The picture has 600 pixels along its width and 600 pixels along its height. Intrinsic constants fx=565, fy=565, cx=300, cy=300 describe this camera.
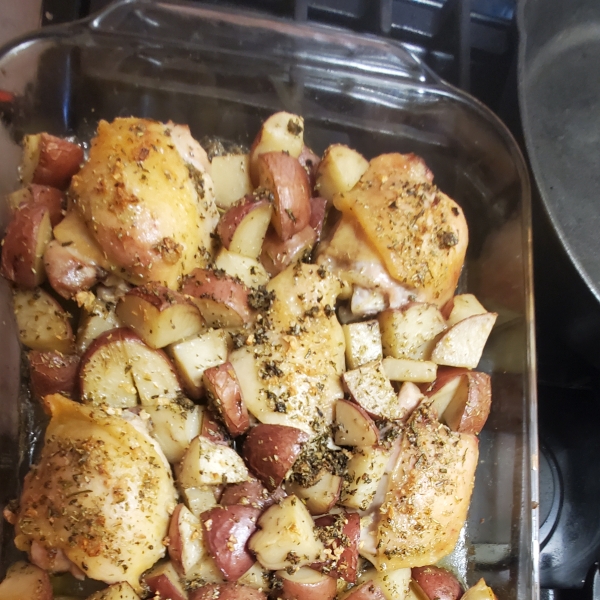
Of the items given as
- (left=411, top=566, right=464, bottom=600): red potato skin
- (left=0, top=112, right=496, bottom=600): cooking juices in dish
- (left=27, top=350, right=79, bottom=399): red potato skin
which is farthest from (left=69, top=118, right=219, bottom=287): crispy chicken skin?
(left=411, top=566, right=464, bottom=600): red potato skin

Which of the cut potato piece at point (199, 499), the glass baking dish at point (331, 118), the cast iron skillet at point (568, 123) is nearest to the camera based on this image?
the cut potato piece at point (199, 499)

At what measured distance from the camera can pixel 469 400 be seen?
1.38 meters

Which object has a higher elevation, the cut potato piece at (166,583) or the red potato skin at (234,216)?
the red potato skin at (234,216)

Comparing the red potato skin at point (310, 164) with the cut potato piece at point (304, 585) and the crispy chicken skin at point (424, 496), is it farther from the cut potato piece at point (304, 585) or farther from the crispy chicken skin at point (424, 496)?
the cut potato piece at point (304, 585)

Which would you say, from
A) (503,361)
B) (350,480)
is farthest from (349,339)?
(503,361)

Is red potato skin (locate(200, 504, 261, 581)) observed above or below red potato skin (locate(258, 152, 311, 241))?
below

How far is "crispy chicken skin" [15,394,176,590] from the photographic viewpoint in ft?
3.62

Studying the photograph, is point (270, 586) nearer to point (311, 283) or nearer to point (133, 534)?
point (133, 534)

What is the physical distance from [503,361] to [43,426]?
1.22m

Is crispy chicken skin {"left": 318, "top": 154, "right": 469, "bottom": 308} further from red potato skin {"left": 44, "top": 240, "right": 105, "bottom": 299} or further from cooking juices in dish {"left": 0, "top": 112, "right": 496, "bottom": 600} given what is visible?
red potato skin {"left": 44, "top": 240, "right": 105, "bottom": 299}

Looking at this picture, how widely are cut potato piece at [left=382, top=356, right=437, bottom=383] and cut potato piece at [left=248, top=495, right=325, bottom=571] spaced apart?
15.3 inches

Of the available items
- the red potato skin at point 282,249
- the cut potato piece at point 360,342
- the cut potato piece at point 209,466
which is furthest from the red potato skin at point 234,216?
the cut potato piece at point 209,466

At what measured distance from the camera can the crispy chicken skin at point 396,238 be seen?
4.45 ft

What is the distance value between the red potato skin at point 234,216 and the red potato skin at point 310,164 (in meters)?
0.24
